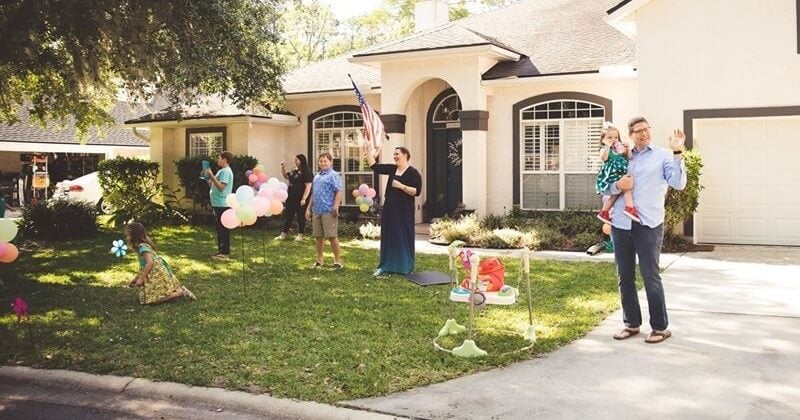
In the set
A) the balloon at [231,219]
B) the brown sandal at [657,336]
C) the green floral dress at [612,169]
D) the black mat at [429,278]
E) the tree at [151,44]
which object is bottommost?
the brown sandal at [657,336]

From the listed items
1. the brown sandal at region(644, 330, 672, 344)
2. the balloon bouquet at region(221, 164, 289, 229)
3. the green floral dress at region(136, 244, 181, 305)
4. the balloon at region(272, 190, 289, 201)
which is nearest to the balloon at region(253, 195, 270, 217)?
the balloon bouquet at region(221, 164, 289, 229)

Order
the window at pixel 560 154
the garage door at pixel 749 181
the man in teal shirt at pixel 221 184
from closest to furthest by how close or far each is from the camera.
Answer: the man in teal shirt at pixel 221 184 → the garage door at pixel 749 181 → the window at pixel 560 154

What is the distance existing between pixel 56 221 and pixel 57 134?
A: 17.1m

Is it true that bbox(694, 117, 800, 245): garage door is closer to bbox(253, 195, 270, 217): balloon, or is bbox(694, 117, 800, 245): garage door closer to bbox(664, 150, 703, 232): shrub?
bbox(664, 150, 703, 232): shrub

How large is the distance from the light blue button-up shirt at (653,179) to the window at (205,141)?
16.1 metres

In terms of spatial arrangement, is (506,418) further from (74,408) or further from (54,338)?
(54,338)

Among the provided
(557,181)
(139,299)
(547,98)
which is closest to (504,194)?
(557,181)

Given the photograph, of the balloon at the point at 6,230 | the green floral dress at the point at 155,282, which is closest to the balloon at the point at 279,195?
the green floral dress at the point at 155,282

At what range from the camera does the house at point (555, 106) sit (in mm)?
13555

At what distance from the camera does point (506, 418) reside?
15.9ft

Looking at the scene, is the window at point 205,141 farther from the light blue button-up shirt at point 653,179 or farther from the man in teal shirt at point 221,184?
the light blue button-up shirt at point 653,179

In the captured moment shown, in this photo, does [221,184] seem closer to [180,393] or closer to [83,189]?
[180,393]

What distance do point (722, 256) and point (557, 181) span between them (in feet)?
15.6

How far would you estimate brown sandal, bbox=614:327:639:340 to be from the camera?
22.4 ft
